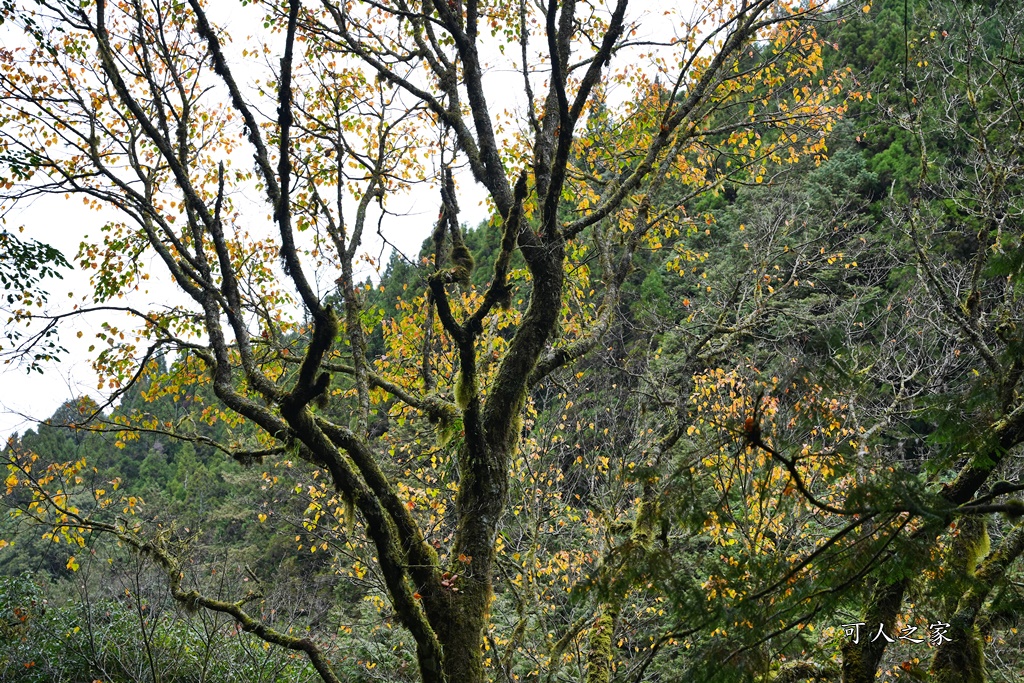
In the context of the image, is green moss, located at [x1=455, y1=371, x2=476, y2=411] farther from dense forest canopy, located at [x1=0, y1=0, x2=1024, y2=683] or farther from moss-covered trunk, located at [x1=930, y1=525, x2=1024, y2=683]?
moss-covered trunk, located at [x1=930, y1=525, x2=1024, y2=683]

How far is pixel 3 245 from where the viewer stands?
5.40 metres

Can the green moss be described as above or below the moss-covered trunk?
above

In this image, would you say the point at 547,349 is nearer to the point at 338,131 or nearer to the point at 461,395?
the point at 461,395

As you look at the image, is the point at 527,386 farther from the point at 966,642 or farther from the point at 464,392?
the point at 966,642

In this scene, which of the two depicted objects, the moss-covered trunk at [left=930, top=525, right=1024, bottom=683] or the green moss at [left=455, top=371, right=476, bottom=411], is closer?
the moss-covered trunk at [left=930, top=525, right=1024, bottom=683]

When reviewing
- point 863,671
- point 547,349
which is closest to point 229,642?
point 547,349

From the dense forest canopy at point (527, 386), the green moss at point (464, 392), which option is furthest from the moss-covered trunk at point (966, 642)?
the green moss at point (464, 392)

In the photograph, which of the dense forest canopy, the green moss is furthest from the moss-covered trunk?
the green moss

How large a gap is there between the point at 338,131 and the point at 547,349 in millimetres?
2193

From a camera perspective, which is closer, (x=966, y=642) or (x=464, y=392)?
(x=966, y=642)

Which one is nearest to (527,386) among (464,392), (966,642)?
(464,392)

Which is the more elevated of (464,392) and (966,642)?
(464,392)

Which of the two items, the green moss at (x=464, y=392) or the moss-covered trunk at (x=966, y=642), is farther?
the green moss at (x=464, y=392)

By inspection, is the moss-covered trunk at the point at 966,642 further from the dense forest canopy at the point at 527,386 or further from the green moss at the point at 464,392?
the green moss at the point at 464,392
